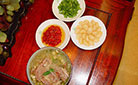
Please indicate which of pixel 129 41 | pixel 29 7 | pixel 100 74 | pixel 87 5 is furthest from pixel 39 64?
pixel 129 41

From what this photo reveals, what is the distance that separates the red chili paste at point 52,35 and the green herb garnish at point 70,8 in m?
0.18

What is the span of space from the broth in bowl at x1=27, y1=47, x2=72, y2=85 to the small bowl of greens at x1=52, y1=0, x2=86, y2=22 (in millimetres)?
460

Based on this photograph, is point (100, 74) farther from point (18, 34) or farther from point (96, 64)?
point (18, 34)

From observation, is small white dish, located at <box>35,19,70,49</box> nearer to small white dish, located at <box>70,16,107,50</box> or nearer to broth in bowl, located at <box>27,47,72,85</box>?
small white dish, located at <box>70,16,107,50</box>

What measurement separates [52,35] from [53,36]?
0.02 meters

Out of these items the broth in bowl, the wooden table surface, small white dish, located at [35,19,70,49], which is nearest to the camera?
the broth in bowl

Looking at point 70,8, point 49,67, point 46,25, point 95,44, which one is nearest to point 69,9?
point 70,8

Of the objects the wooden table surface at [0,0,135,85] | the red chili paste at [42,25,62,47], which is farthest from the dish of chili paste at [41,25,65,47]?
the wooden table surface at [0,0,135,85]

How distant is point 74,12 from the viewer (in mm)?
1588

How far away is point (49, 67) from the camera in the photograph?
50.1 inches

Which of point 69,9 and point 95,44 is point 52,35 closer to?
point 69,9

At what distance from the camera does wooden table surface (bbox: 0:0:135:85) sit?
138 centimetres

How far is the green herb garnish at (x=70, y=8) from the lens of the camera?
1.58 meters

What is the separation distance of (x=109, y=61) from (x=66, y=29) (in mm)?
543
